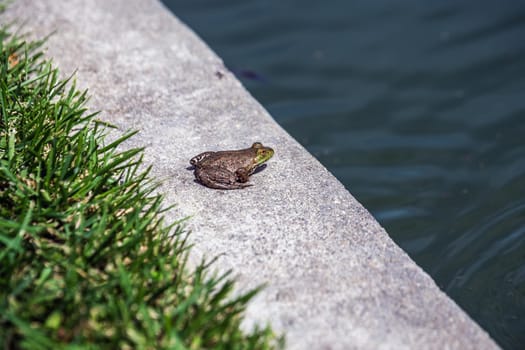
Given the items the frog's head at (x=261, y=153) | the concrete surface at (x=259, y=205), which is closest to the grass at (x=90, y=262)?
the concrete surface at (x=259, y=205)

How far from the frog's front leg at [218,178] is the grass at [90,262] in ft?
1.06

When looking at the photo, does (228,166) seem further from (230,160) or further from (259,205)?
(259,205)

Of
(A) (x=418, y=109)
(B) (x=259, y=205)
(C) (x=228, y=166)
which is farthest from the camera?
(A) (x=418, y=109)

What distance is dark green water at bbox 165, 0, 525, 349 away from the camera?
4766 millimetres

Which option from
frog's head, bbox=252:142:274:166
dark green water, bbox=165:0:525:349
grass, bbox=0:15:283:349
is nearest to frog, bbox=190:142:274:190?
frog's head, bbox=252:142:274:166

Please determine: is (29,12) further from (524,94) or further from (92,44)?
(524,94)

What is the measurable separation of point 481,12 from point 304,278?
568 centimetres

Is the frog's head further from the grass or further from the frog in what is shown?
→ the grass

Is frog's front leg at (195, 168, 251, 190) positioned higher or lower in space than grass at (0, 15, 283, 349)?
higher

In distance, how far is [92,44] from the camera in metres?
5.54

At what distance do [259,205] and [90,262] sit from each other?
1.07m

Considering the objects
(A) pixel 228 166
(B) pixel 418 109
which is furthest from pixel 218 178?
(B) pixel 418 109

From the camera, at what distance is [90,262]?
3189 millimetres

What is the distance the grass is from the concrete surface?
0.73 ft
